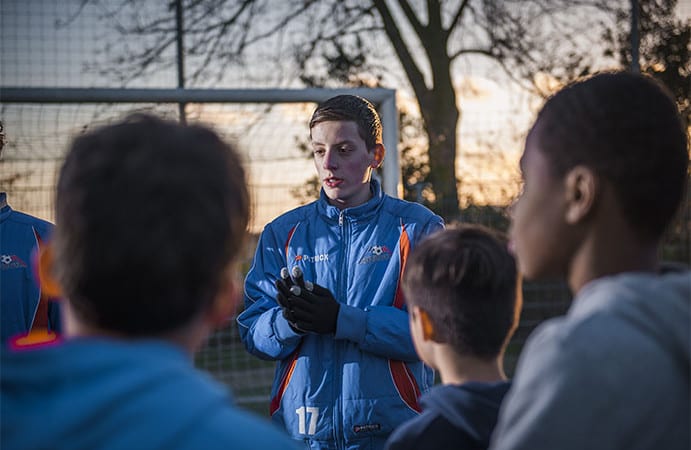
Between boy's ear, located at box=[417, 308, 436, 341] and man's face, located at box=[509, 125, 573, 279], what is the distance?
0.48m

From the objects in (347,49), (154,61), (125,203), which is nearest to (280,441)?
(125,203)

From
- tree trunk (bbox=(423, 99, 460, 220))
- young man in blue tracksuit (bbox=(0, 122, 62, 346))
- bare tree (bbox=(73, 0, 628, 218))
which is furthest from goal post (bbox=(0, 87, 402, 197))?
tree trunk (bbox=(423, 99, 460, 220))

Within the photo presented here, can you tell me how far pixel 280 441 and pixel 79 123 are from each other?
4611mm

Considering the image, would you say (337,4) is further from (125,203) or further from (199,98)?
(125,203)

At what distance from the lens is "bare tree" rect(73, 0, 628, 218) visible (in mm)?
7551

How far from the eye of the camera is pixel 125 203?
1.03 metres

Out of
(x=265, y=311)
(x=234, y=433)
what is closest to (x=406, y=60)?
(x=265, y=311)

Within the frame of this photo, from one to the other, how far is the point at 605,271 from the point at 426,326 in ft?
2.14

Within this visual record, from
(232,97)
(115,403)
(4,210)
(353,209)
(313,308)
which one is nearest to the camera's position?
(115,403)

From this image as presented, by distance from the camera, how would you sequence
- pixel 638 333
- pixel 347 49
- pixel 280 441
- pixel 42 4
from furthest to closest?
pixel 347 49, pixel 42 4, pixel 638 333, pixel 280 441

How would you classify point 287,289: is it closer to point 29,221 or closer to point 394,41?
point 29,221

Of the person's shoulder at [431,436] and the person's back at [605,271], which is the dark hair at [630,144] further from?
the person's shoulder at [431,436]

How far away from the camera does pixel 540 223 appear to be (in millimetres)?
1432

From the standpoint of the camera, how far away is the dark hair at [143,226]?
1.03 metres
